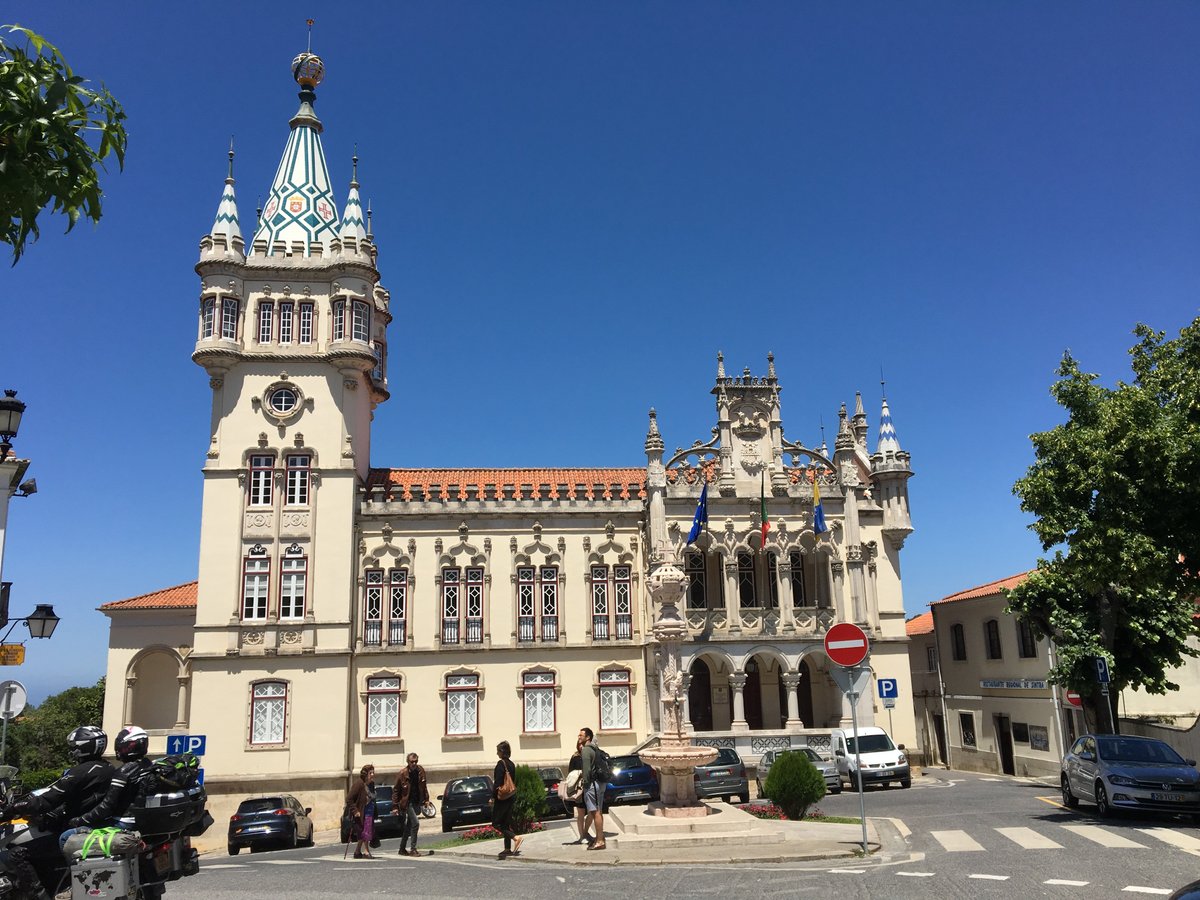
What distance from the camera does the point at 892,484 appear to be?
3738 centimetres

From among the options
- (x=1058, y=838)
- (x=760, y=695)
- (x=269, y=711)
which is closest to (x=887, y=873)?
(x=1058, y=838)

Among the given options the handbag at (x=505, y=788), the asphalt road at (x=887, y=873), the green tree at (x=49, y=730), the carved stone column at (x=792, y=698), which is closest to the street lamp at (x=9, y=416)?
the asphalt road at (x=887, y=873)

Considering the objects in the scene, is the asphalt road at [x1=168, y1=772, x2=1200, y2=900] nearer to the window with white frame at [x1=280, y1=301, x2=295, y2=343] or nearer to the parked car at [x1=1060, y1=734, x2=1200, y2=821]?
the parked car at [x1=1060, y1=734, x2=1200, y2=821]

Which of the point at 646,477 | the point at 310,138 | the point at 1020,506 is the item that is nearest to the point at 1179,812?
the point at 1020,506

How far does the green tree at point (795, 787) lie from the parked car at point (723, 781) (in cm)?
576

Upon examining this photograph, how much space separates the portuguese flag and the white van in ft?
24.3

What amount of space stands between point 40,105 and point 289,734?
29.7m

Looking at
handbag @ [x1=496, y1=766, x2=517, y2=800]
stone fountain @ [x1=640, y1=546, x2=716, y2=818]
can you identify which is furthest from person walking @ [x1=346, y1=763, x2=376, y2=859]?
stone fountain @ [x1=640, y1=546, x2=716, y2=818]

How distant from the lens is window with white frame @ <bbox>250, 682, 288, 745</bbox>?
32344mm

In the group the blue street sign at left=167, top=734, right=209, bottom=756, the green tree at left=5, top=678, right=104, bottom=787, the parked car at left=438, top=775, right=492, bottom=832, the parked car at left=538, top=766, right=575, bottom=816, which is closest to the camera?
the blue street sign at left=167, top=734, right=209, bottom=756

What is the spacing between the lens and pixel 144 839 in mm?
8328

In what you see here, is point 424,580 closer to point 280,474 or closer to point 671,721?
point 280,474

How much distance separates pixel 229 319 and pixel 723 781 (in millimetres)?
24081

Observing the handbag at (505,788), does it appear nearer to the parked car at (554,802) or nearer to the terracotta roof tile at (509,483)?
the parked car at (554,802)
